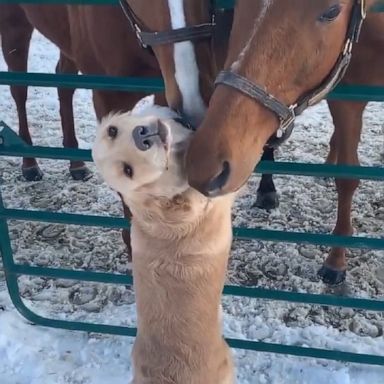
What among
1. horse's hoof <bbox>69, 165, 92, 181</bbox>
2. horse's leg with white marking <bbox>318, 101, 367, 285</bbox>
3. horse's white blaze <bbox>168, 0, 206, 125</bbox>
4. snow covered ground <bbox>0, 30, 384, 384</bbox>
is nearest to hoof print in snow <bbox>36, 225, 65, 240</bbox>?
snow covered ground <bbox>0, 30, 384, 384</bbox>

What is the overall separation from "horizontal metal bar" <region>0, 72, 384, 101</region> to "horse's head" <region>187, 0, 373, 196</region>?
1.43ft

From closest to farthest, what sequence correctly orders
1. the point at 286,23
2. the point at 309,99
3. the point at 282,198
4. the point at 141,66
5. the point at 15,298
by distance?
the point at 286,23, the point at 309,99, the point at 141,66, the point at 15,298, the point at 282,198

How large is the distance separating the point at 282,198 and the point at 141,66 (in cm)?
133

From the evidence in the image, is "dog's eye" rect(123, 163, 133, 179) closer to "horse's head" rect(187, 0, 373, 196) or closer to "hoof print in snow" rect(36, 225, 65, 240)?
"horse's head" rect(187, 0, 373, 196)

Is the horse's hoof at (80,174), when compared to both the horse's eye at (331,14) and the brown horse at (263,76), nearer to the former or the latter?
the brown horse at (263,76)

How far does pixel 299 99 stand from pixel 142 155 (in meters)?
0.43

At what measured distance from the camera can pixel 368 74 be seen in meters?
2.52

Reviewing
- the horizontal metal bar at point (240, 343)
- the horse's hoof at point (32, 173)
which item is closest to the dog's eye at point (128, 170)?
the horizontal metal bar at point (240, 343)

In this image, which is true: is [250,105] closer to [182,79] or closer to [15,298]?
[182,79]

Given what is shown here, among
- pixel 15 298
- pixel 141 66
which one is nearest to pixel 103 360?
pixel 15 298

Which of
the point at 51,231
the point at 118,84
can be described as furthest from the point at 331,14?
the point at 51,231

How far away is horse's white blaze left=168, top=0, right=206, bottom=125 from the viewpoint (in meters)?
1.80

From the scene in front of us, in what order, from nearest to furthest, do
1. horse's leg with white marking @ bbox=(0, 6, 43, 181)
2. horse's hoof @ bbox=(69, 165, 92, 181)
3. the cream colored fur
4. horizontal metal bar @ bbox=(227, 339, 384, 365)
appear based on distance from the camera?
the cream colored fur, horizontal metal bar @ bbox=(227, 339, 384, 365), horse's leg with white marking @ bbox=(0, 6, 43, 181), horse's hoof @ bbox=(69, 165, 92, 181)

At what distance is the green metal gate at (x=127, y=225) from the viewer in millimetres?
2211
